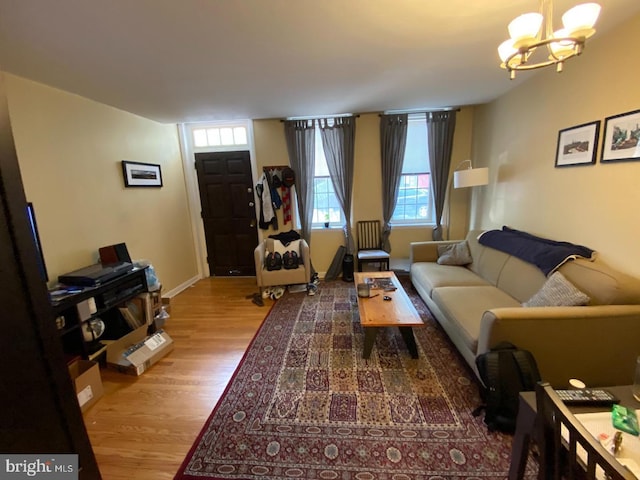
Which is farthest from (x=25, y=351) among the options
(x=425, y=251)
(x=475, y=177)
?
(x=475, y=177)

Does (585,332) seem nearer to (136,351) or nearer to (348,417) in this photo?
(348,417)

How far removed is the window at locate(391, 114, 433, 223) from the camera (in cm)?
414

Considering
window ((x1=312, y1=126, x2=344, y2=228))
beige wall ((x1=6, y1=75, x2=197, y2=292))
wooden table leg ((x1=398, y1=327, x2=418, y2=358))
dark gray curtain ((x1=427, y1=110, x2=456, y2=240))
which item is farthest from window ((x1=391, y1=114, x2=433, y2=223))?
beige wall ((x1=6, y1=75, x2=197, y2=292))

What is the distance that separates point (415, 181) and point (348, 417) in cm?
346

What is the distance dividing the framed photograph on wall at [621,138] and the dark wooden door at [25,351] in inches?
123

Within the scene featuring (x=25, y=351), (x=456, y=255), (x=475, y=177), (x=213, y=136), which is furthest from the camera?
(x=213, y=136)

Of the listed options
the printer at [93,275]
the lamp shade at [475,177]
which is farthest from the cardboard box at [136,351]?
the lamp shade at [475,177]

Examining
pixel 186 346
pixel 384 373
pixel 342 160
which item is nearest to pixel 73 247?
pixel 186 346

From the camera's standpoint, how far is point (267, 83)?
271 cm

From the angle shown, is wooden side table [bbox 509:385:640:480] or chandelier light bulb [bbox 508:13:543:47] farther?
chandelier light bulb [bbox 508:13:543:47]

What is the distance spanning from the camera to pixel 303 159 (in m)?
4.16

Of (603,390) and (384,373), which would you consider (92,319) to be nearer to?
(384,373)

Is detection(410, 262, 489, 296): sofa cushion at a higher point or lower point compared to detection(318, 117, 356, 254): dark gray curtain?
lower

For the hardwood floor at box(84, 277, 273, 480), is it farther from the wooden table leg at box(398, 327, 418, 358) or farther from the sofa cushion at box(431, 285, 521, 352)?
the sofa cushion at box(431, 285, 521, 352)
